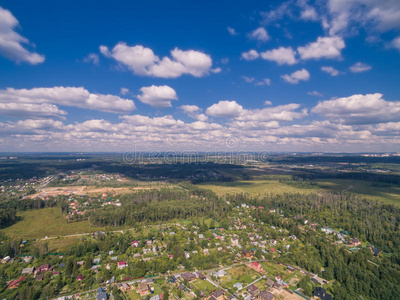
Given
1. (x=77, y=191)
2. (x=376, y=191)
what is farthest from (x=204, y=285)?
(x=376, y=191)

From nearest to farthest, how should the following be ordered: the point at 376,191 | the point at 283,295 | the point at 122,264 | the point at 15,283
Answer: the point at 283,295, the point at 15,283, the point at 122,264, the point at 376,191

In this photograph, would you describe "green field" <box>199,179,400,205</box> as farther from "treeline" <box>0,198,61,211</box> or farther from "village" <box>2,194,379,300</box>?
"treeline" <box>0,198,61,211</box>

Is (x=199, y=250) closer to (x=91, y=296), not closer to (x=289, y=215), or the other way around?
(x=91, y=296)

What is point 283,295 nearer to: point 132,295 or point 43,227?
point 132,295

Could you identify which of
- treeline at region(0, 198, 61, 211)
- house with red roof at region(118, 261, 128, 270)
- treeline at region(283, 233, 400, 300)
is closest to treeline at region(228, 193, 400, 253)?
treeline at region(283, 233, 400, 300)

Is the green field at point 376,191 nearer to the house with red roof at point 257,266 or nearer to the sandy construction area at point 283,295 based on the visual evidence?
the house with red roof at point 257,266

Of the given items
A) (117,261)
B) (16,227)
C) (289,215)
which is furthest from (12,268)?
(289,215)

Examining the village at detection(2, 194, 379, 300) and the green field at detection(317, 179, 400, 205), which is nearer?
the village at detection(2, 194, 379, 300)

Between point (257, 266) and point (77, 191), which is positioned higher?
point (77, 191)
